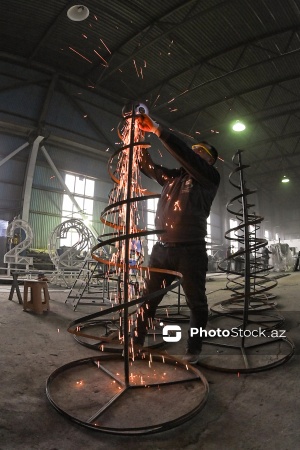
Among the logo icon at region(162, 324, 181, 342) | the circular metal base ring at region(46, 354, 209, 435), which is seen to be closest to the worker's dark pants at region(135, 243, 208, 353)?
the circular metal base ring at region(46, 354, 209, 435)

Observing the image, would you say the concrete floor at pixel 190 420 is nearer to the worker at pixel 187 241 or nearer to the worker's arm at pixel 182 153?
the worker at pixel 187 241

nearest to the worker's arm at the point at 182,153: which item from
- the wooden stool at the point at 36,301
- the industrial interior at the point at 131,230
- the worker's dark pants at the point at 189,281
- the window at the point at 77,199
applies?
the industrial interior at the point at 131,230

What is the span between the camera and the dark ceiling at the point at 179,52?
803 cm

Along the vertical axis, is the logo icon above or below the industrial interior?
below

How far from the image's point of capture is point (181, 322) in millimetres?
3178

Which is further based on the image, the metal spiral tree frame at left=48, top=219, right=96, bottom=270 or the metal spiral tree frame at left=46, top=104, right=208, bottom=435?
the metal spiral tree frame at left=48, top=219, right=96, bottom=270

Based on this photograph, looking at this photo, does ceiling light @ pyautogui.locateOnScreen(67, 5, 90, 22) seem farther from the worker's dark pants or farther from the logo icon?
the logo icon

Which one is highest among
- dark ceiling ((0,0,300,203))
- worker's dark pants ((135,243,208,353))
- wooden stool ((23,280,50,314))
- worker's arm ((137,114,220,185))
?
dark ceiling ((0,0,300,203))

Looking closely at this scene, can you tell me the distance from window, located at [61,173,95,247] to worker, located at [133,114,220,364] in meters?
11.0

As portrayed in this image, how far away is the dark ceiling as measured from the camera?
8031mm

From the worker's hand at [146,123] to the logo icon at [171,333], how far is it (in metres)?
1.91

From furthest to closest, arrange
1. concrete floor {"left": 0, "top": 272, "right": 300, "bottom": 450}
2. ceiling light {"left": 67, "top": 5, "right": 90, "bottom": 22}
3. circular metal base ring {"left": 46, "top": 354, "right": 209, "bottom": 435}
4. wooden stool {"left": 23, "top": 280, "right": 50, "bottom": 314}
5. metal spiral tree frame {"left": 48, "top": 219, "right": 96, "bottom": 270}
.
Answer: metal spiral tree frame {"left": 48, "top": 219, "right": 96, "bottom": 270} < ceiling light {"left": 67, "top": 5, "right": 90, "bottom": 22} < wooden stool {"left": 23, "top": 280, "right": 50, "bottom": 314} < circular metal base ring {"left": 46, "top": 354, "right": 209, "bottom": 435} < concrete floor {"left": 0, "top": 272, "right": 300, "bottom": 450}

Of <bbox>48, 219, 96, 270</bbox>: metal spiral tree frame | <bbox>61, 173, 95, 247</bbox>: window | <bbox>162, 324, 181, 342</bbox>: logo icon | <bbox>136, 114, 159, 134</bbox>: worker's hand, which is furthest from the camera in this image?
<bbox>61, 173, 95, 247</bbox>: window

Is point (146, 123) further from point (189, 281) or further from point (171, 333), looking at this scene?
point (171, 333)
